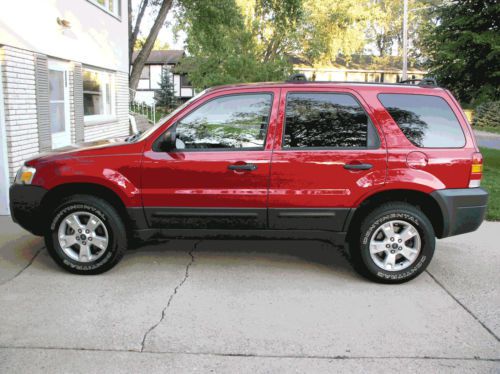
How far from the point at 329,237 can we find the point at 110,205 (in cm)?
210

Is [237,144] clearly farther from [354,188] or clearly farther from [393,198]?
[393,198]

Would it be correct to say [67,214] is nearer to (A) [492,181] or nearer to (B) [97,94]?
(B) [97,94]

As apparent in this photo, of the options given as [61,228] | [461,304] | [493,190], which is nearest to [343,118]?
[461,304]

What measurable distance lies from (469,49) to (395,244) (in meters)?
9.58

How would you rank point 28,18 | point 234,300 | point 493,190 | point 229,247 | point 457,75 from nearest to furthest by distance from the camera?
point 234,300 < point 229,247 < point 28,18 < point 493,190 < point 457,75

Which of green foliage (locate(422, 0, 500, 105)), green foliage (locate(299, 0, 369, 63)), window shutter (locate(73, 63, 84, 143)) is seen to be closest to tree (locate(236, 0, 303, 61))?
green foliage (locate(299, 0, 369, 63))

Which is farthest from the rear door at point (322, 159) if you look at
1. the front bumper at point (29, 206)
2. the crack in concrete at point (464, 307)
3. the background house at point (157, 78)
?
the background house at point (157, 78)

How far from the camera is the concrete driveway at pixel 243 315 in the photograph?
323 cm

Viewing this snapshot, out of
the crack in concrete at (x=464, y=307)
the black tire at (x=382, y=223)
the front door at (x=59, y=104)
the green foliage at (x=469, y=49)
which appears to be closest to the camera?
the crack in concrete at (x=464, y=307)

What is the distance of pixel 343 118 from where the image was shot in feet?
15.4

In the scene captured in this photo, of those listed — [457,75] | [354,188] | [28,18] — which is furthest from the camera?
[457,75]

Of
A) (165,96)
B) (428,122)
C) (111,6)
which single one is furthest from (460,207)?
(165,96)

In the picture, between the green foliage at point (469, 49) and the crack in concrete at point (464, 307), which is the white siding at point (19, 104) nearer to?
the crack in concrete at point (464, 307)

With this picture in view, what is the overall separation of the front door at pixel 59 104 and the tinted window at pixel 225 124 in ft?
19.0
